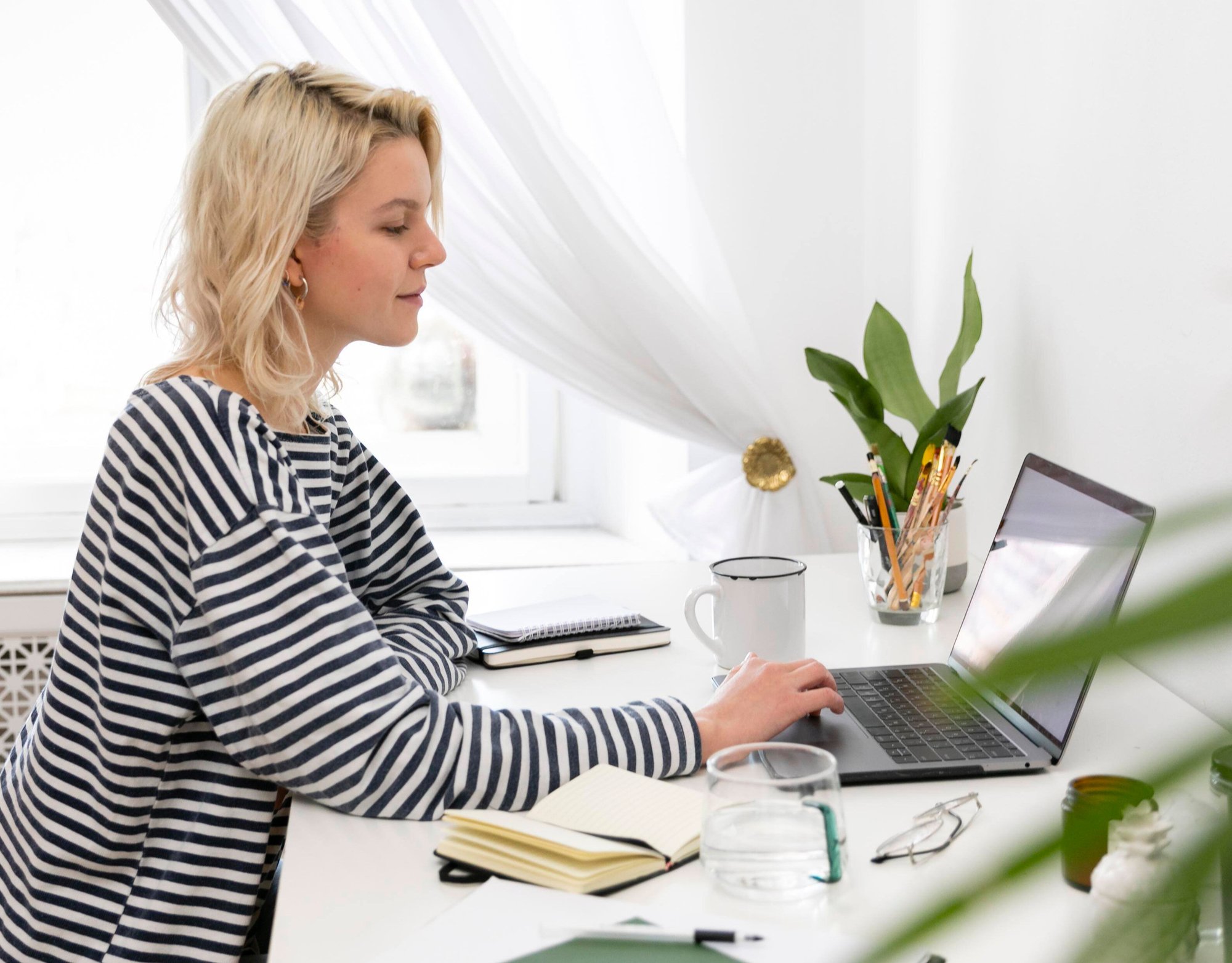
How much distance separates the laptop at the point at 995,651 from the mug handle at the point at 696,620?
115mm

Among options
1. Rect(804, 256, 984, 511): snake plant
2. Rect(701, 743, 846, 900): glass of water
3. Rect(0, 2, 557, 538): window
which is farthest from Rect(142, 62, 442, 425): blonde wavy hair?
Rect(0, 2, 557, 538): window

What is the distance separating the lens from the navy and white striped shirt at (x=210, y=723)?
2.72ft

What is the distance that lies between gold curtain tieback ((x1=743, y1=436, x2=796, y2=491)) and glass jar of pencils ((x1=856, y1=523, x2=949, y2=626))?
648mm

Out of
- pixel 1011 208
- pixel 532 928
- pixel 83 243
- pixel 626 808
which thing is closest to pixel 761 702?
pixel 626 808

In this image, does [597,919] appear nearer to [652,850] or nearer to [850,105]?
[652,850]

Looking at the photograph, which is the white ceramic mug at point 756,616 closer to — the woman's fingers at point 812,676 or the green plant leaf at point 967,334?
the woman's fingers at point 812,676

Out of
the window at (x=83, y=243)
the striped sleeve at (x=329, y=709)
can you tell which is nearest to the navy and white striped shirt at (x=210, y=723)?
the striped sleeve at (x=329, y=709)

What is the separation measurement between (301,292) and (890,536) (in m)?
0.65

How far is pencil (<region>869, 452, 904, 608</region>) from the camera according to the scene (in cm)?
129

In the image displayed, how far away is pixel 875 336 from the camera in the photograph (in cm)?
157

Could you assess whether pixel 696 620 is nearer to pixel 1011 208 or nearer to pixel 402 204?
pixel 402 204

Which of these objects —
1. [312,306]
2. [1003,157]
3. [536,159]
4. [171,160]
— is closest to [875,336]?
[1003,157]

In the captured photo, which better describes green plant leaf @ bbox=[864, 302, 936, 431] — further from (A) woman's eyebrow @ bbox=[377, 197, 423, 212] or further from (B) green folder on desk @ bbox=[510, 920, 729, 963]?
(B) green folder on desk @ bbox=[510, 920, 729, 963]

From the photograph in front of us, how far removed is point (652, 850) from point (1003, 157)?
1.08 m
